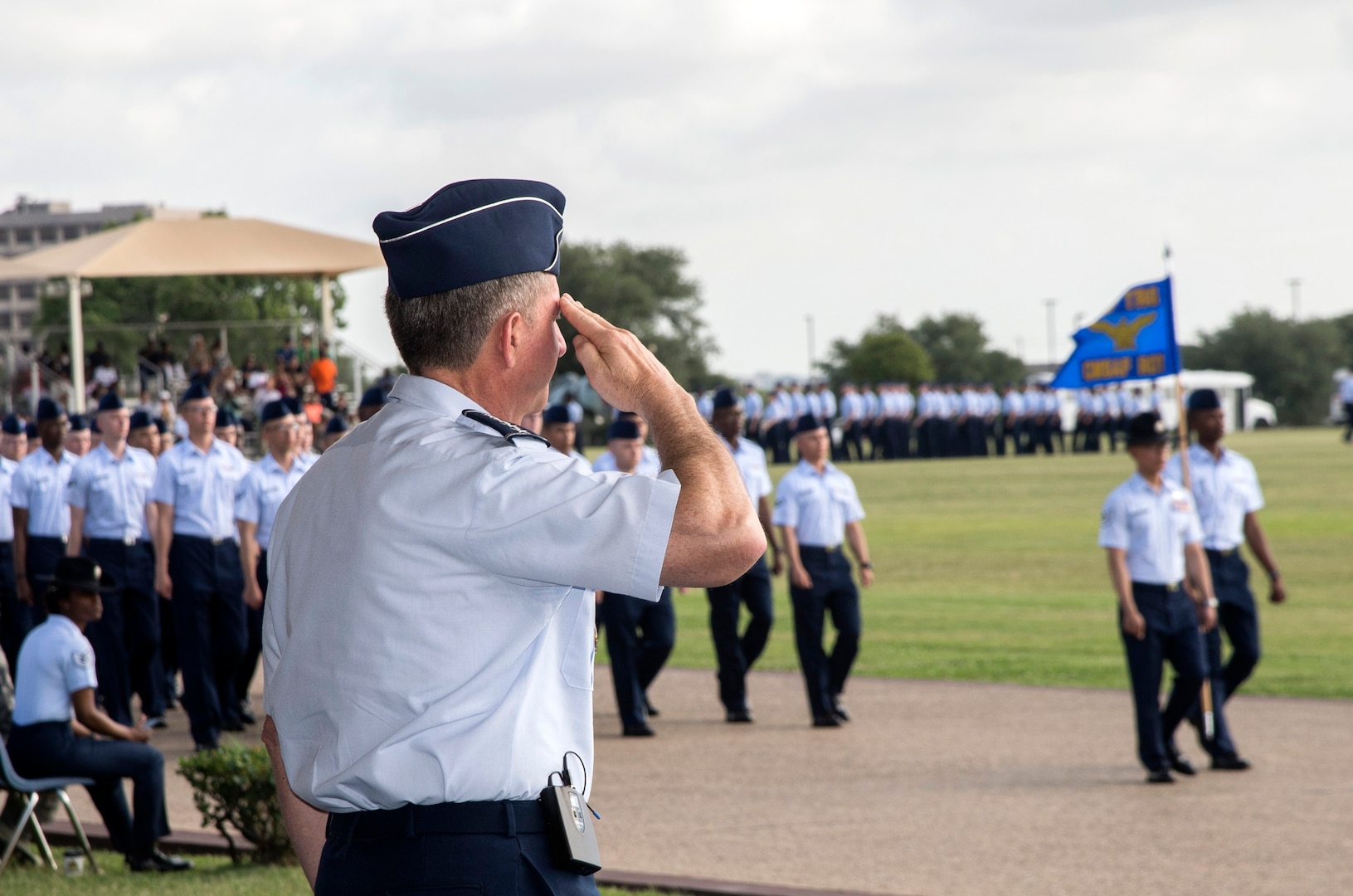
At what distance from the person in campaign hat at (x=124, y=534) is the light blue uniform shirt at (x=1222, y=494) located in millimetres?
7179

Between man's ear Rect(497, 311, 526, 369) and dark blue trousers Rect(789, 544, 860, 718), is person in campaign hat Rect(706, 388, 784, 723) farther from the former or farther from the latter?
man's ear Rect(497, 311, 526, 369)

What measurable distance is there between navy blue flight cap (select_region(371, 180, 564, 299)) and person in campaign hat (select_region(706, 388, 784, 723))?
838 centimetres

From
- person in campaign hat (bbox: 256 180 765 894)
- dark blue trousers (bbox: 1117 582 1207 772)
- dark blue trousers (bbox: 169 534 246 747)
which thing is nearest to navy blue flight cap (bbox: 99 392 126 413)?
dark blue trousers (bbox: 169 534 246 747)

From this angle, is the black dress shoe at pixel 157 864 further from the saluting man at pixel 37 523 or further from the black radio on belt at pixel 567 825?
the saluting man at pixel 37 523

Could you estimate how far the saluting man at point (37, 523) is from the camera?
43.0ft

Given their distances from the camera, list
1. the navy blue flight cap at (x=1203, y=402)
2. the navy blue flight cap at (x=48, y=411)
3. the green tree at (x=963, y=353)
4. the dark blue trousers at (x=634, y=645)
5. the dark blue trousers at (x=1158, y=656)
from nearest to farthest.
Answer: the dark blue trousers at (x=1158, y=656) → the navy blue flight cap at (x=1203, y=402) → the dark blue trousers at (x=634, y=645) → the navy blue flight cap at (x=48, y=411) → the green tree at (x=963, y=353)

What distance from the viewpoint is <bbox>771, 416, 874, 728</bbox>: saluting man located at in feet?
36.6

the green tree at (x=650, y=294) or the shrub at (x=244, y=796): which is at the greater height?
the green tree at (x=650, y=294)

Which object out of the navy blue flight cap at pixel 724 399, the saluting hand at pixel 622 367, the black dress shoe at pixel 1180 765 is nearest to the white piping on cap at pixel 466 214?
the saluting hand at pixel 622 367

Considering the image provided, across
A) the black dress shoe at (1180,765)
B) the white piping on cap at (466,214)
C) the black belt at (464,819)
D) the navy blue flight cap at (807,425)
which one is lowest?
the black dress shoe at (1180,765)

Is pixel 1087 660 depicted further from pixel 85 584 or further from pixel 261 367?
pixel 261 367

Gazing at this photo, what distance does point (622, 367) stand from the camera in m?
2.40

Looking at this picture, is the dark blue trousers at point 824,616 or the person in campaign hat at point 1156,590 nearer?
the person in campaign hat at point 1156,590

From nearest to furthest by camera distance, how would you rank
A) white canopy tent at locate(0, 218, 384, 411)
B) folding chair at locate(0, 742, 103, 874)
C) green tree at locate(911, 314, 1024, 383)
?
folding chair at locate(0, 742, 103, 874) < white canopy tent at locate(0, 218, 384, 411) < green tree at locate(911, 314, 1024, 383)
